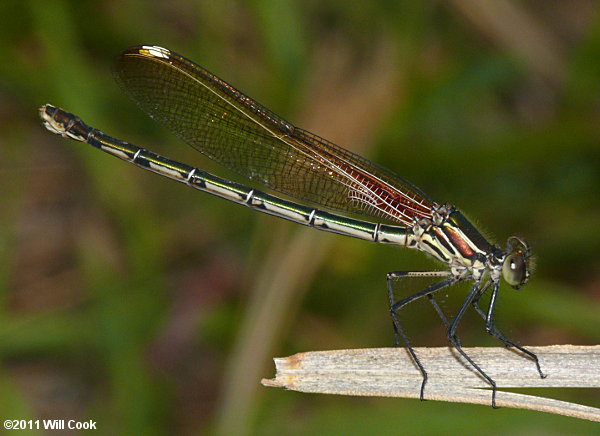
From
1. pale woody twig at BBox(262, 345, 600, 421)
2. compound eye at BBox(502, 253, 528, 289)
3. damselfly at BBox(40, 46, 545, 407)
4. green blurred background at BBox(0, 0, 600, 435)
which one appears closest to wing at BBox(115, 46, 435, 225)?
damselfly at BBox(40, 46, 545, 407)

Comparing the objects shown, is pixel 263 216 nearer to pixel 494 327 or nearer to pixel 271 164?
pixel 271 164

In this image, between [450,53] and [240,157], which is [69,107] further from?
[450,53]

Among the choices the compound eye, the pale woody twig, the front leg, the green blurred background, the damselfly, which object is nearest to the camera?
the pale woody twig

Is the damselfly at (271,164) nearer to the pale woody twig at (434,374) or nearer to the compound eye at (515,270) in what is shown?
the compound eye at (515,270)

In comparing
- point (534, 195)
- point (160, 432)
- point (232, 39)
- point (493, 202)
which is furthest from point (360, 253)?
point (232, 39)

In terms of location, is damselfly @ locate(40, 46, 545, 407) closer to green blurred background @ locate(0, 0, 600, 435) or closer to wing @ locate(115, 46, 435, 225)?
wing @ locate(115, 46, 435, 225)

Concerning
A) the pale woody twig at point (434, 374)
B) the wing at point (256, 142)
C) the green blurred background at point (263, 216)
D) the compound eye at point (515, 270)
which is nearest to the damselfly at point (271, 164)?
the wing at point (256, 142)

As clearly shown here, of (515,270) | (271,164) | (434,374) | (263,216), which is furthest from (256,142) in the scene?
(434,374)
